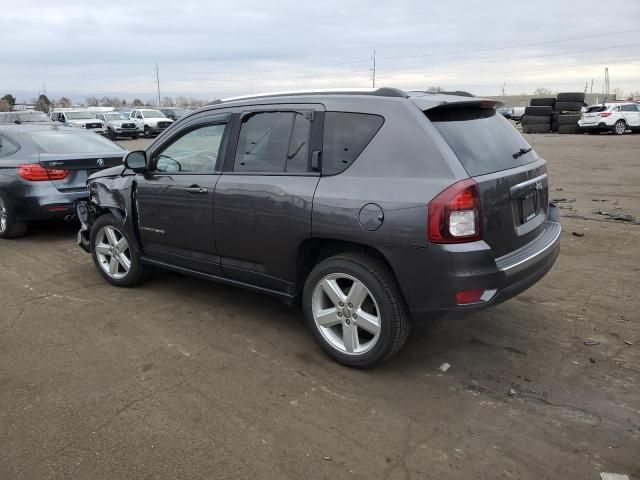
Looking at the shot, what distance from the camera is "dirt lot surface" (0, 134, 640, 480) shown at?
2730mm

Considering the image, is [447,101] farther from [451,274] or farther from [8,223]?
[8,223]

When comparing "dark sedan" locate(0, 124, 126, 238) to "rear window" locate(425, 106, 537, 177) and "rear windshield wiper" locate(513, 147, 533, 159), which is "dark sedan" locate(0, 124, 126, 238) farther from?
"rear windshield wiper" locate(513, 147, 533, 159)

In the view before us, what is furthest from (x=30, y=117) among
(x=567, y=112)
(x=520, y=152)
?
(x=567, y=112)

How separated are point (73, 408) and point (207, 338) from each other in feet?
3.75

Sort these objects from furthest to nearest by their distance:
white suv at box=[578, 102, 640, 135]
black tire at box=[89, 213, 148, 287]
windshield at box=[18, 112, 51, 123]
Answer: white suv at box=[578, 102, 640, 135] → windshield at box=[18, 112, 51, 123] → black tire at box=[89, 213, 148, 287]

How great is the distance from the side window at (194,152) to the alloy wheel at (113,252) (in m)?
0.91

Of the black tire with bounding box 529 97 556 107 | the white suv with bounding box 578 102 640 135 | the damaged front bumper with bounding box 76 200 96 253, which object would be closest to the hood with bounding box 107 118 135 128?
the black tire with bounding box 529 97 556 107

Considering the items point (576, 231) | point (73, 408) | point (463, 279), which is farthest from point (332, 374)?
point (576, 231)

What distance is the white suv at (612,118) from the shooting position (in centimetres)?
2680

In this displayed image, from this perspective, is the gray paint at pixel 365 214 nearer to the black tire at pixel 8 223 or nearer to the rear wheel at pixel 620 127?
the black tire at pixel 8 223

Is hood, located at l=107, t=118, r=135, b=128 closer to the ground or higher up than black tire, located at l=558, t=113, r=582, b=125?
higher up

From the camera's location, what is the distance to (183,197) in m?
4.44

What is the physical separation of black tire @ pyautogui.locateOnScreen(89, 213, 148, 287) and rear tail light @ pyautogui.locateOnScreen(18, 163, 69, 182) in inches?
80.5

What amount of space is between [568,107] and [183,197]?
30209 millimetres
